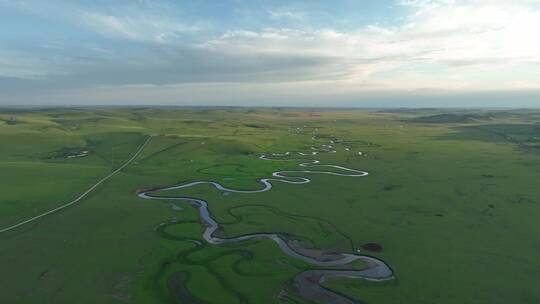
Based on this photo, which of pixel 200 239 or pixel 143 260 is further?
pixel 200 239

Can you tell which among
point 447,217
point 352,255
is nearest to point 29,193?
point 352,255

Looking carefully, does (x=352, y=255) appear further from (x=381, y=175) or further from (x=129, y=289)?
(x=381, y=175)

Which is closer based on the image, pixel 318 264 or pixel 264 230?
pixel 318 264

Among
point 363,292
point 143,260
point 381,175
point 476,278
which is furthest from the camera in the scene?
point 381,175

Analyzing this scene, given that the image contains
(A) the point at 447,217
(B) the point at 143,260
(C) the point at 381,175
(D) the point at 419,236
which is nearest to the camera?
(B) the point at 143,260

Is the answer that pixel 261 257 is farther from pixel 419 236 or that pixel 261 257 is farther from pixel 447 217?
pixel 447 217

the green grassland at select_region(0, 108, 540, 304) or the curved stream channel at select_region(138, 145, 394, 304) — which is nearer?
the curved stream channel at select_region(138, 145, 394, 304)

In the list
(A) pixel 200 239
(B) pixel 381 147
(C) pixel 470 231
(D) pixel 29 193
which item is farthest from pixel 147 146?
(C) pixel 470 231

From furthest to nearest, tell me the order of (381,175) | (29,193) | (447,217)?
1. (381,175)
2. (29,193)
3. (447,217)

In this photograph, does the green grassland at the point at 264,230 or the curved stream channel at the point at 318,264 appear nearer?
the curved stream channel at the point at 318,264
